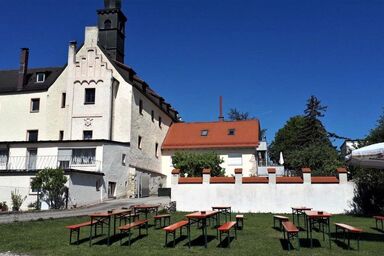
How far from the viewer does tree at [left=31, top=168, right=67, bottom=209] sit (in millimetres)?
23484

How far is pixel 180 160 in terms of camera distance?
35625 millimetres

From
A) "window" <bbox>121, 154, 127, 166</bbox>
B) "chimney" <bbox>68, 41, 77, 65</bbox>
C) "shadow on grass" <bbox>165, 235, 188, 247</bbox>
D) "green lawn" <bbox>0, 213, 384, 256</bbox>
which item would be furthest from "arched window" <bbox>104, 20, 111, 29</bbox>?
"shadow on grass" <bbox>165, 235, 188, 247</bbox>

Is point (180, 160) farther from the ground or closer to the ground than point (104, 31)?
closer to the ground

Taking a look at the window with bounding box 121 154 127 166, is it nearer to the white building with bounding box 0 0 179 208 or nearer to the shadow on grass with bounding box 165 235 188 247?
the white building with bounding box 0 0 179 208

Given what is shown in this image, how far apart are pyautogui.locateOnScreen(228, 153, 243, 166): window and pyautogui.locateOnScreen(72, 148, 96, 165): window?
43.6 feet

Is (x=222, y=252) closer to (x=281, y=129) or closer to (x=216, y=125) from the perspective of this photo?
(x=216, y=125)

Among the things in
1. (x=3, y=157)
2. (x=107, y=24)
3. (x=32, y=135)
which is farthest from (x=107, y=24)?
(x=3, y=157)

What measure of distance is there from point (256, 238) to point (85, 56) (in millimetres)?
27735

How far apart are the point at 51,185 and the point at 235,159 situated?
18.8 meters

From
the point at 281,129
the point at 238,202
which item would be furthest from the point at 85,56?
the point at 281,129

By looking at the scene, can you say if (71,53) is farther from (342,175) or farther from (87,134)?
(342,175)

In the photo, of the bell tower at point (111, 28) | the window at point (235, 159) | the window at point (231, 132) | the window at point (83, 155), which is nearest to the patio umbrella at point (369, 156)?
the window at point (83, 155)

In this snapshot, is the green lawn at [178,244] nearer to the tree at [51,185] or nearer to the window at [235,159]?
the tree at [51,185]

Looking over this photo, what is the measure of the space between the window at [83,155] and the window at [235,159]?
524 inches
